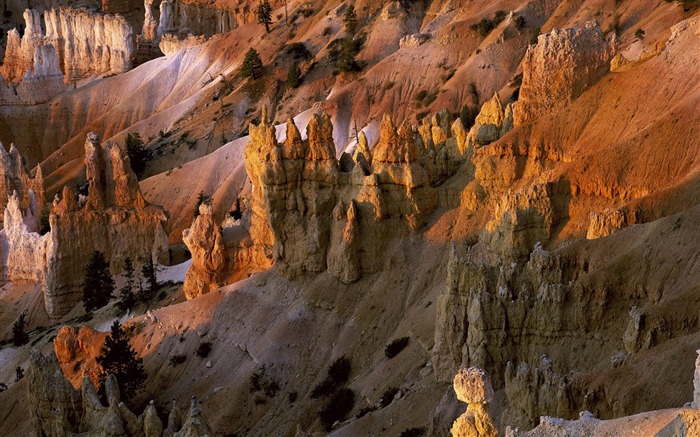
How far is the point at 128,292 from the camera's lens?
68.4m

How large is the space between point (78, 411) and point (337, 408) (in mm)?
8784

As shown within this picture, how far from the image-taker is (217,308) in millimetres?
57969

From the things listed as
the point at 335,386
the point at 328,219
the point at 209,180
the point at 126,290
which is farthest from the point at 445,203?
the point at 209,180

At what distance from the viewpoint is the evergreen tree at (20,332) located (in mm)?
70688

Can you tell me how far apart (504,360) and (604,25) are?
1991 inches

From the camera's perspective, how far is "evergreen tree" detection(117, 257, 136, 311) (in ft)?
219

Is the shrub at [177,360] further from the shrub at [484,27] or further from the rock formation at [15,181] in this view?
the shrub at [484,27]

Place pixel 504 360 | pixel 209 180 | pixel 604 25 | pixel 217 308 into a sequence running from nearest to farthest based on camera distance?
pixel 504 360 < pixel 217 308 < pixel 604 25 < pixel 209 180

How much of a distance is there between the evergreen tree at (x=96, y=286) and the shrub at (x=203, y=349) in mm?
19955

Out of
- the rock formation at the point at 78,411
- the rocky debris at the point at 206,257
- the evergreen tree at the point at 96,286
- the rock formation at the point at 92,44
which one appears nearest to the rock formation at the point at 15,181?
the evergreen tree at the point at 96,286

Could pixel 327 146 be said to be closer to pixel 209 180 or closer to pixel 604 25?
pixel 604 25

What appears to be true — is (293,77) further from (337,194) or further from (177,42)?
(337,194)

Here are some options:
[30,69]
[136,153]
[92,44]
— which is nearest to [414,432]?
[136,153]

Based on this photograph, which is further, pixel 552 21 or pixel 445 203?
pixel 552 21
